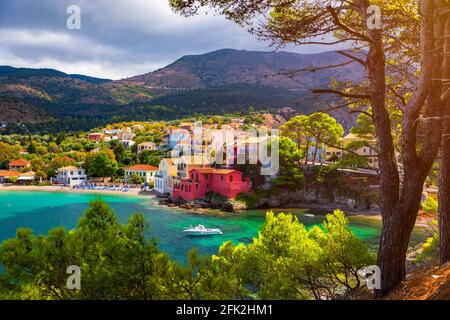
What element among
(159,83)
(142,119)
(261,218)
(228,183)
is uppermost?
(159,83)

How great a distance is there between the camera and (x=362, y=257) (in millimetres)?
7312

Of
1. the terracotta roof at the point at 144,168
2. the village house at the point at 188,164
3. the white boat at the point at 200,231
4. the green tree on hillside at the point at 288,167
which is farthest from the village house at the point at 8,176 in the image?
the white boat at the point at 200,231

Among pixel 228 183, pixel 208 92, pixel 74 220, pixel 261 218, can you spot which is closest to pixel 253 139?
pixel 228 183

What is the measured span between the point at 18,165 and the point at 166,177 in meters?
29.7

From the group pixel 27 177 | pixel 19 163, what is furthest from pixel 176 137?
pixel 19 163

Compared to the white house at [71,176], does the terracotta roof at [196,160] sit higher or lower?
higher

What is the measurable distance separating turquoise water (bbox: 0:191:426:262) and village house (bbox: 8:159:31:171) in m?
17.9

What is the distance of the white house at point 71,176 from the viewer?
51.6 metres

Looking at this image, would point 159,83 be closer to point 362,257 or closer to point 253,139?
point 253,139

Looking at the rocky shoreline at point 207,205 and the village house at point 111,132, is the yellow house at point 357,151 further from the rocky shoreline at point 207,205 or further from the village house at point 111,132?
the village house at point 111,132

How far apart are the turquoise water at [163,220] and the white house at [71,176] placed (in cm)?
1020

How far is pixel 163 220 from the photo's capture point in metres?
27.9
